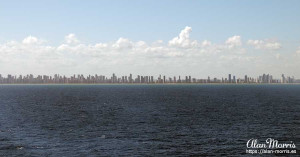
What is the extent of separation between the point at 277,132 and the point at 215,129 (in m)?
13.0

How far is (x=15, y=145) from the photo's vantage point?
57.8m

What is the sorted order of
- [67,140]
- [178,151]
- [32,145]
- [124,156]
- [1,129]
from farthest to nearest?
[1,129] → [67,140] → [32,145] → [178,151] → [124,156]

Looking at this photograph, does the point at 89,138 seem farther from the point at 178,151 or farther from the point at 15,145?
the point at 178,151

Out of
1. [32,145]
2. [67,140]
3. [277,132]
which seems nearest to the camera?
[32,145]

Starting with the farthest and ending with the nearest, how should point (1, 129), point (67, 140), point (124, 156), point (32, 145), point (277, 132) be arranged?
point (1, 129)
point (277, 132)
point (67, 140)
point (32, 145)
point (124, 156)

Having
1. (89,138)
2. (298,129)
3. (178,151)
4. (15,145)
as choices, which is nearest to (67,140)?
(89,138)

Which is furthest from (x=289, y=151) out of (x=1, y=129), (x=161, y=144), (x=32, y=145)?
(x=1, y=129)

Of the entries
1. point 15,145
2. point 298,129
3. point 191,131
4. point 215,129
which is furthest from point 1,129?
point 298,129

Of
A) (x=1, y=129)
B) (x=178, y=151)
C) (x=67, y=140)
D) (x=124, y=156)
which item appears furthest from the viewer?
(x=1, y=129)

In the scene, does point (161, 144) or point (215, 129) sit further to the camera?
point (215, 129)

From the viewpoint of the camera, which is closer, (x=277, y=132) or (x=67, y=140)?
(x=67, y=140)

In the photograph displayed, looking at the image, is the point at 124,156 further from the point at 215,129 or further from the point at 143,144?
the point at 215,129

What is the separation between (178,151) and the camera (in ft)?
176

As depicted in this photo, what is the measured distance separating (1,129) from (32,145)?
2251cm
